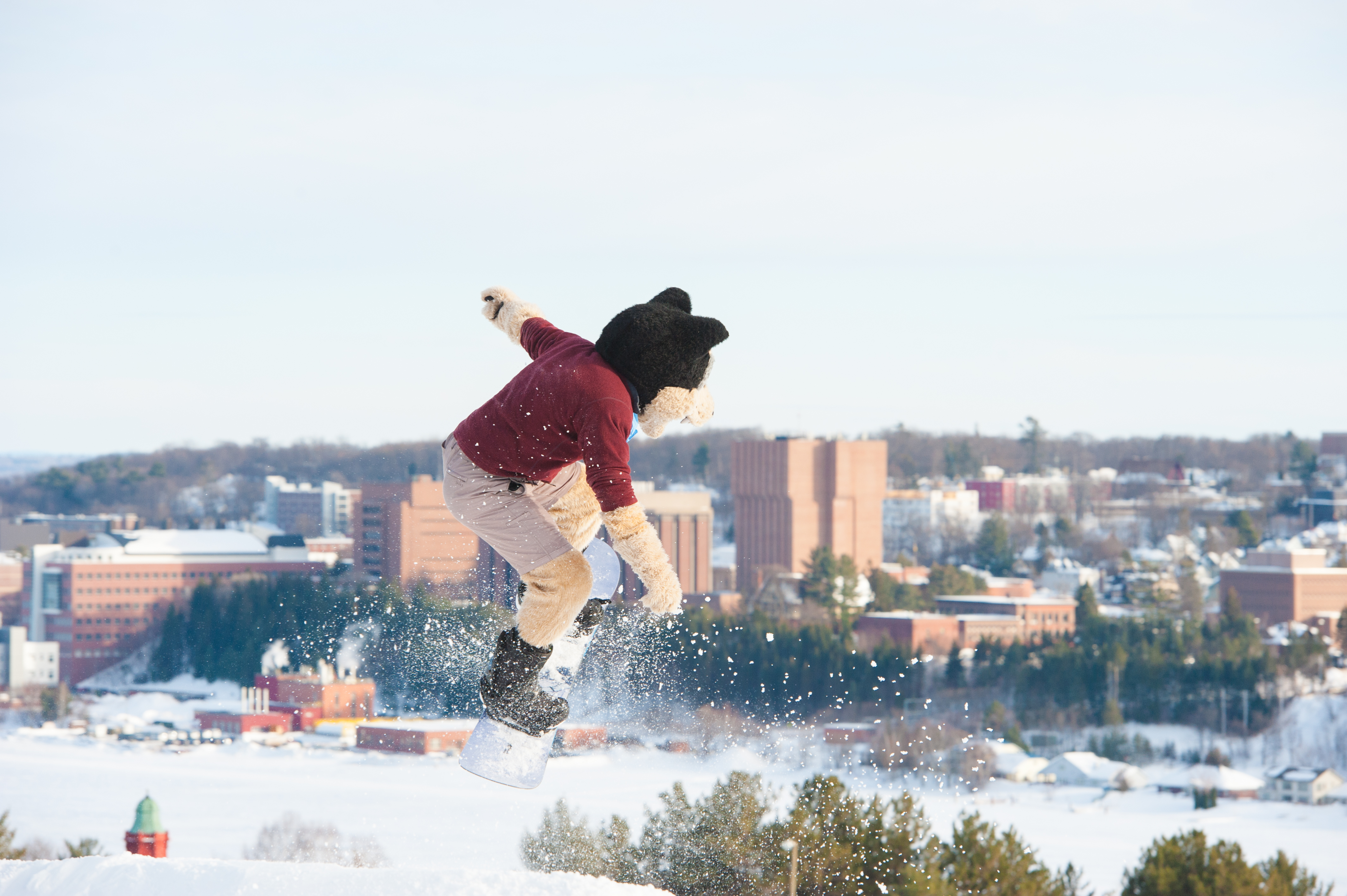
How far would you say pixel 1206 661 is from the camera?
5325 centimetres

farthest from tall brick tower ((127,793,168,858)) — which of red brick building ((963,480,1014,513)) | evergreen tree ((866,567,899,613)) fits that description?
red brick building ((963,480,1014,513))

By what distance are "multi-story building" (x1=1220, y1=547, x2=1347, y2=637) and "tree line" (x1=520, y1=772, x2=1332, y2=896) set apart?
5613cm

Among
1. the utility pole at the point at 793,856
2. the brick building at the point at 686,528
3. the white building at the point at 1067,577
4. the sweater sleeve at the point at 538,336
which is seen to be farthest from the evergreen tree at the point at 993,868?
the white building at the point at 1067,577

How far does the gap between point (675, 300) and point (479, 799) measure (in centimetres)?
4128

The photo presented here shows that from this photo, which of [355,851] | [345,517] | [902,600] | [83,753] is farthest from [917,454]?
[355,851]

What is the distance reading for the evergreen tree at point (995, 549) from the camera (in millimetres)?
84625

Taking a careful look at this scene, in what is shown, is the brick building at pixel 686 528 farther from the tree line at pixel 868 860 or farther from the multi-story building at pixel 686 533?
the tree line at pixel 868 860

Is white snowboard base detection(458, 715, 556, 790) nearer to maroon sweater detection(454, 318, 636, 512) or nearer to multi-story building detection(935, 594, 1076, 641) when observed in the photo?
maroon sweater detection(454, 318, 636, 512)

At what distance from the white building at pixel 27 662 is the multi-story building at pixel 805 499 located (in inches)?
1191

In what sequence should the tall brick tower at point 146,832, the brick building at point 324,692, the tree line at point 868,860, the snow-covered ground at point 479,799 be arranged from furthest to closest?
the brick building at point 324,692
the snow-covered ground at point 479,799
the tall brick tower at point 146,832
the tree line at point 868,860

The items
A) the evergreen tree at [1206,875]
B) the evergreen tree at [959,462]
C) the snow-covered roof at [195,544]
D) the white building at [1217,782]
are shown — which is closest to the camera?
the evergreen tree at [1206,875]

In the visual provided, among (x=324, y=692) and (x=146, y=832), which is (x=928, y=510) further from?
(x=146, y=832)

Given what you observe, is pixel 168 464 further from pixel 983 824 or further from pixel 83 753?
pixel 983 824

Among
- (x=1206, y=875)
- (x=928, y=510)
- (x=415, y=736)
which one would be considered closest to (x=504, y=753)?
(x=1206, y=875)
